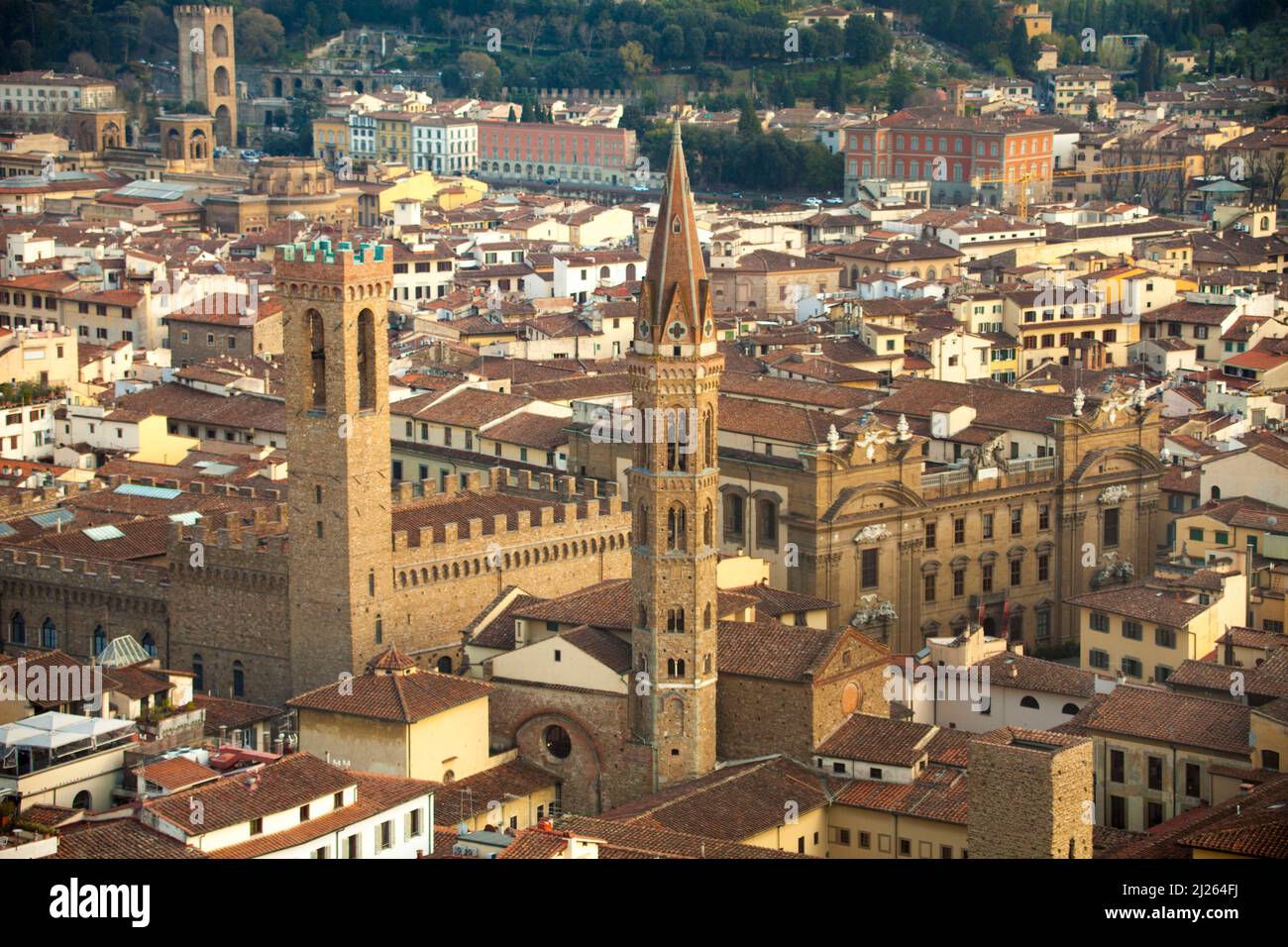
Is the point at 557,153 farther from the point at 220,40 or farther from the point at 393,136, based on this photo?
the point at 220,40

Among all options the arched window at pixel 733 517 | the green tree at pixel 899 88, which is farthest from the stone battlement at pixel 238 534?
the green tree at pixel 899 88

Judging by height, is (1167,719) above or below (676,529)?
below

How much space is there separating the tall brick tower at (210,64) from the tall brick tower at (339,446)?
275 feet

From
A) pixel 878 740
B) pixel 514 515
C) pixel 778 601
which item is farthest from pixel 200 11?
pixel 878 740

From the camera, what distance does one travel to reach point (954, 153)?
315ft

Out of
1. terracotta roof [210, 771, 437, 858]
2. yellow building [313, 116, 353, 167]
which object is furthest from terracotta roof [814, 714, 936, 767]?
yellow building [313, 116, 353, 167]

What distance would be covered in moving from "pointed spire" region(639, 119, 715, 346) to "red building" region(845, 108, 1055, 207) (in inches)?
2604

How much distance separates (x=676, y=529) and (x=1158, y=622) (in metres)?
7.48

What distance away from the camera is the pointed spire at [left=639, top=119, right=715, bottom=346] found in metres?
28.8

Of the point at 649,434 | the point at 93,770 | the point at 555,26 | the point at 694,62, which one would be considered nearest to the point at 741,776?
the point at 649,434

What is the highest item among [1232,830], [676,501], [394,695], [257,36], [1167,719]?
[257,36]

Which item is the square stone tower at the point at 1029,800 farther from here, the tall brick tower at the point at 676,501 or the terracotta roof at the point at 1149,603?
the terracotta roof at the point at 1149,603
